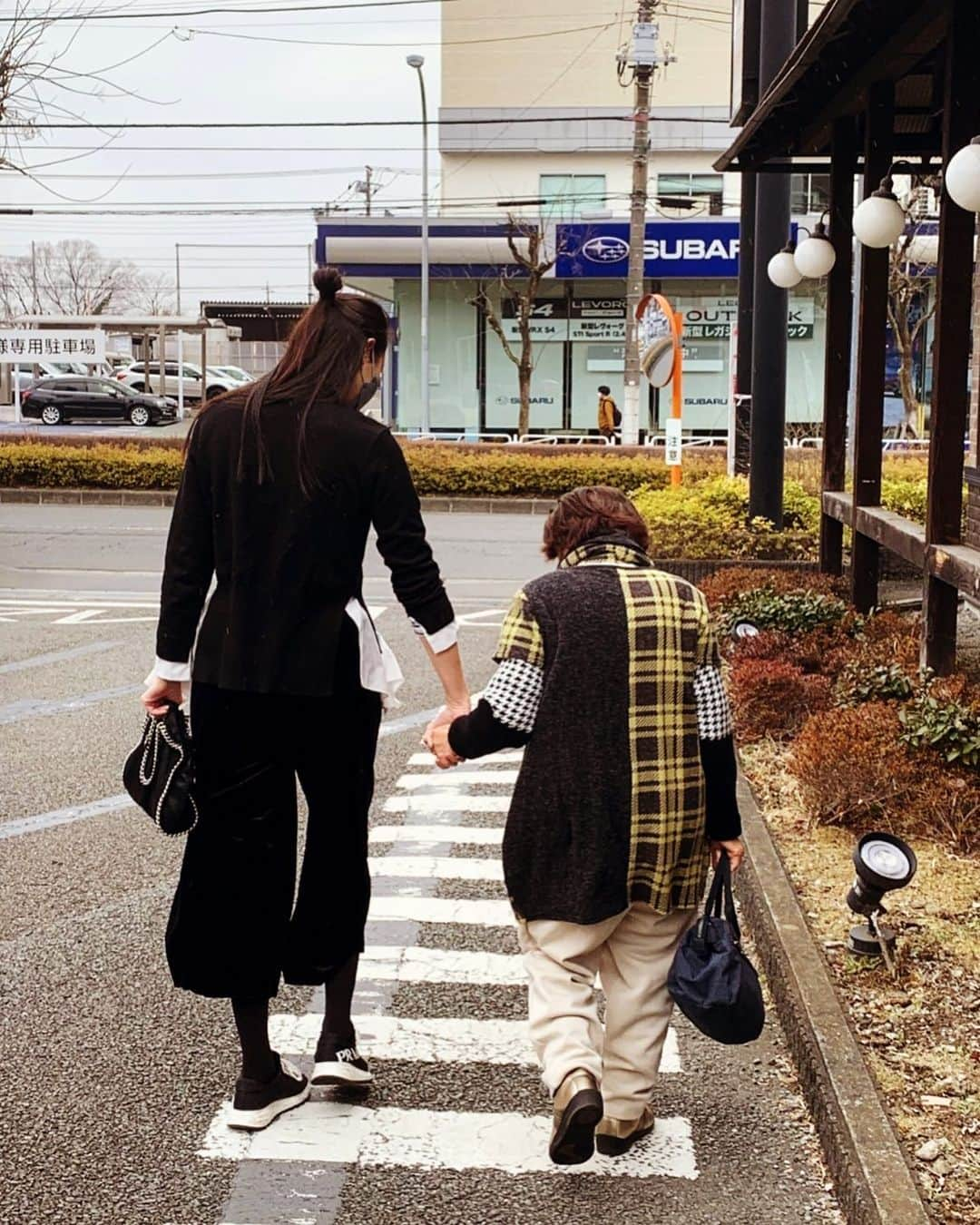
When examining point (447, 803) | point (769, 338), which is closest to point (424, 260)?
point (769, 338)

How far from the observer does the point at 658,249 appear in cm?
3559

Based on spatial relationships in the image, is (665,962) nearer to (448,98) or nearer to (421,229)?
(421,229)

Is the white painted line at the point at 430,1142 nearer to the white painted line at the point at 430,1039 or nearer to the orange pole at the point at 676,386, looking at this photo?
the white painted line at the point at 430,1039

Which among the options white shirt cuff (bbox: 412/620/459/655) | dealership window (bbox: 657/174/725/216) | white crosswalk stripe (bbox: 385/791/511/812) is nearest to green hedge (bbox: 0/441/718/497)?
white crosswalk stripe (bbox: 385/791/511/812)

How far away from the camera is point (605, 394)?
34.7 metres

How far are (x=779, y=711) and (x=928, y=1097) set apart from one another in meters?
3.89

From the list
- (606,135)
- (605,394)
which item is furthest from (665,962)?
(606,135)

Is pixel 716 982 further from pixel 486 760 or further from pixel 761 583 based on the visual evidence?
pixel 761 583

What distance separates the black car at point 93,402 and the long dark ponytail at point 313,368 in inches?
1628

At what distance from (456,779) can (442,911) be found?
2040mm

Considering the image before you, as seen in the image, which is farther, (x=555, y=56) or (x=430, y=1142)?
(x=555, y=56)

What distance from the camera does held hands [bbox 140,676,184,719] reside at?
3.82 metres

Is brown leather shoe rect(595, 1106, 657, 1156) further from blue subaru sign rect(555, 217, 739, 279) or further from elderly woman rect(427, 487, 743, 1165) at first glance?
blue subaru sign rect(555, 217, 739, 279)

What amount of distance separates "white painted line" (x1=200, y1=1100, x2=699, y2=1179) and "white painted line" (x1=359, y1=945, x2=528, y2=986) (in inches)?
36.7
